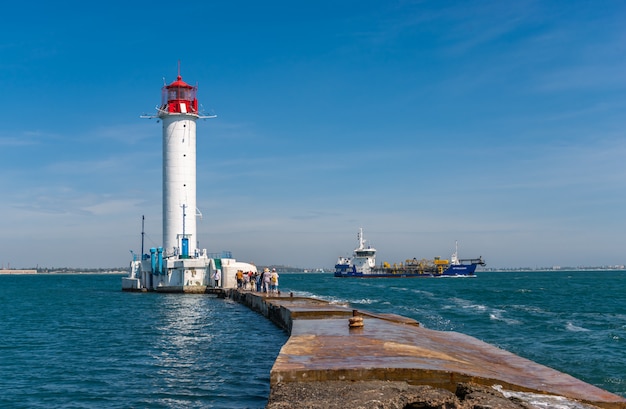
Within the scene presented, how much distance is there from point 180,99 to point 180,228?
36.9 ft

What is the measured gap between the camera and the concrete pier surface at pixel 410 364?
8.71 metres

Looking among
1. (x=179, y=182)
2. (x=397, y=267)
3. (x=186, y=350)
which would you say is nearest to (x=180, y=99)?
(x=179, y=182)

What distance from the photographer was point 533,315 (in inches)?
1202

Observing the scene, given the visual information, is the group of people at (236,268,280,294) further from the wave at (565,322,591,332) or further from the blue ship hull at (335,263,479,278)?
the blue ship hull at (335,263,479,278)

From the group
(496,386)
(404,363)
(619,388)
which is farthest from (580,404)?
(619,388)

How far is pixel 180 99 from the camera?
52.8 m

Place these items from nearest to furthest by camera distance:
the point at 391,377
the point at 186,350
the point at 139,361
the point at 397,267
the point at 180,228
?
the point at 391,377
the point at 139,361
the point at 186,350
the point at 180,228
the point at 397,267

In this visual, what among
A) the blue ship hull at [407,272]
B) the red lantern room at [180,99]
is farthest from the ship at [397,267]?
the red lantern room at [180,99]

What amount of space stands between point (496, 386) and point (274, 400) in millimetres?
3101

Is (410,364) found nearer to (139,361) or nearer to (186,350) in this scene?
(139,361)

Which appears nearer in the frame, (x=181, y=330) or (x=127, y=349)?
(x=127, y=349)

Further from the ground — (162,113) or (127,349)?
(162,113)

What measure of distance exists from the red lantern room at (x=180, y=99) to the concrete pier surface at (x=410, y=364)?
40.6 meters

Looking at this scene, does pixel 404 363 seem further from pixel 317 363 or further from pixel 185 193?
pixel 185 193
